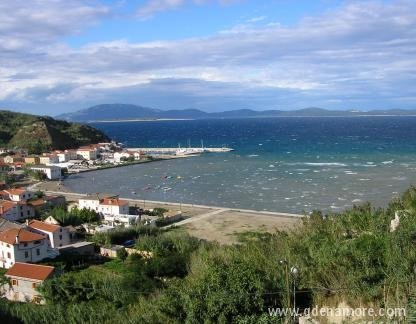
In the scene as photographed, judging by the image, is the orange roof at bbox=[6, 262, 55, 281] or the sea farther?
the sea

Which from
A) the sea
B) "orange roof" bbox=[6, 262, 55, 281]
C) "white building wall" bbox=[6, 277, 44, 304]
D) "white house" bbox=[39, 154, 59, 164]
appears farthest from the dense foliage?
"white house" bbox=[39, 154, 59, 164]

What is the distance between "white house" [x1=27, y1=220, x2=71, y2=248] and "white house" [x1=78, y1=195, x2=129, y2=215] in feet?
29.1

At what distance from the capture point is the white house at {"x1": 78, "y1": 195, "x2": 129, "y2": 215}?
4134 cm

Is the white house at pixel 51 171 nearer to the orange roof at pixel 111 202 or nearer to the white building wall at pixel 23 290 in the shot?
the orange roof at pixel 111 202

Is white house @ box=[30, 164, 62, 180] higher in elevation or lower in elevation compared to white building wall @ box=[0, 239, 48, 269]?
higher

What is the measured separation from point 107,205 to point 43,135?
235 feet

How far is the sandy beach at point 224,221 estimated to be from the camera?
3459cm

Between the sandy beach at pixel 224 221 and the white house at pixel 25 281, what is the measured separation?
12387 mm

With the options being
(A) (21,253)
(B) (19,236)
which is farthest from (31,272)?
(B) (19,236)

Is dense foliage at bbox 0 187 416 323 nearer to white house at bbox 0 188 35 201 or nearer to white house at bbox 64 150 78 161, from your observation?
white house at bbox 0 188 35 201

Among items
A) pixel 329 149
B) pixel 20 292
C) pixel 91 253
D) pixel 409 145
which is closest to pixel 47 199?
pixel 91 253

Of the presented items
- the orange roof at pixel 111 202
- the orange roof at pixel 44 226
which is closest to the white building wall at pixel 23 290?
the orange roof at pixel 44 226

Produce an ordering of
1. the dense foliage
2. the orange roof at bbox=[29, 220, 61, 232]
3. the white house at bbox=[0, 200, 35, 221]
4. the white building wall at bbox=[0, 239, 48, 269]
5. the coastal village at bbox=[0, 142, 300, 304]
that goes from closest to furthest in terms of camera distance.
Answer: the dense foliage < the coastal village at bbox=[0, 142, 300, 304] < the white building wall at bbox=[0, 239, 48, 269] < the orange roof at bbox=[29, 220, 61, 232] < the white house at bbox=[0, 200, 35, 221]

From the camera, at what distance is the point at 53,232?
31.3 meters
